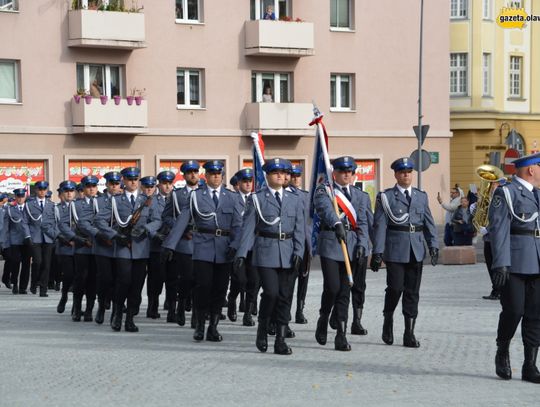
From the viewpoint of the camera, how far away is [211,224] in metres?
14.4

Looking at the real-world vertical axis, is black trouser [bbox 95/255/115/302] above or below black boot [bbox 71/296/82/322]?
above

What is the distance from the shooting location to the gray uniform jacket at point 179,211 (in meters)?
15.7

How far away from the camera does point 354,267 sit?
1407 centimetres

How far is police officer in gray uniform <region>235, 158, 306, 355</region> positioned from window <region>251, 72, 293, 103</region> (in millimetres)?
28100

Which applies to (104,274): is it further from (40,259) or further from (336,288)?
(40,259)

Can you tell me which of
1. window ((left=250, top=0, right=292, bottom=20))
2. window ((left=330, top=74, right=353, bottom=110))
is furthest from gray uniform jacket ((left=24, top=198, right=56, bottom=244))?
window ((left=330, top=74, right=353, bottom=110))

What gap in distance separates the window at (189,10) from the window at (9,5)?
5.34m

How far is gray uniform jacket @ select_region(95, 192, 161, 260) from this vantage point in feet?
51.4

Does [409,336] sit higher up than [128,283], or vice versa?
[128,283]

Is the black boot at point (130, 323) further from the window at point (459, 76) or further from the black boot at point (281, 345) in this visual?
the window at point (459, 76)

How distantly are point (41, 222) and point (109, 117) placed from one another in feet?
48.3

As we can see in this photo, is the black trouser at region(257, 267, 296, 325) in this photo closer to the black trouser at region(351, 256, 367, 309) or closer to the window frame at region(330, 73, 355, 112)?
the black trouser at region(351, 256, 367, 309)

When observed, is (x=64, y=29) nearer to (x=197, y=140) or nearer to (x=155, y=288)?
(x=197, y=140)

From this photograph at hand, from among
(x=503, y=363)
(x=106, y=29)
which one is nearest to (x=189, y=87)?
(x=106, y=29)
